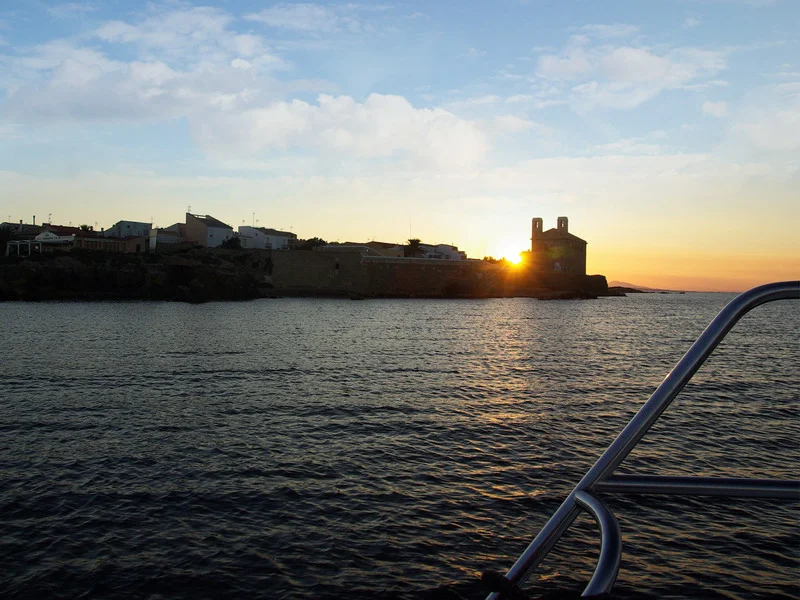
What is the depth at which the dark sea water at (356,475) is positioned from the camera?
6133 millimetres

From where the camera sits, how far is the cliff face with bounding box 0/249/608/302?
179 feet

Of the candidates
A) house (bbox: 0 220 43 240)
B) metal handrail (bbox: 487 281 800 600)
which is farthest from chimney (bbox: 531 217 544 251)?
metal handrail (bbox: 487 281 800 600)

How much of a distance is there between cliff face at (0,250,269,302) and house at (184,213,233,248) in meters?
14.6

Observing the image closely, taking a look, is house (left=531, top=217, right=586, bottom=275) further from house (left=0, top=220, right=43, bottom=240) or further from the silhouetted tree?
house (left=0, top=220, right=43, bottom=240)

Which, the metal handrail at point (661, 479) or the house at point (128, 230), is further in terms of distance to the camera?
the house at point (128, 230)

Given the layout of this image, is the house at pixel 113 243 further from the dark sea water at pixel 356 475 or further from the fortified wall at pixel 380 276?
the dark sea water at pixel 356 475

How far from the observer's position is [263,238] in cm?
8875

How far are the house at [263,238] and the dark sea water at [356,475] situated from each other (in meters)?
67.0

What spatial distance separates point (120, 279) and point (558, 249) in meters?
56.6

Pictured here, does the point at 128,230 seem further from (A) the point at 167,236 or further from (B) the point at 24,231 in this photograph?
(B) the point at 24,231

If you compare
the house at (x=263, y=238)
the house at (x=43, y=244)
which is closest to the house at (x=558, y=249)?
the house at (x=263, y=238)

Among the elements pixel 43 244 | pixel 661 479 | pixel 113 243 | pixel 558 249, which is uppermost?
pixel 558 249

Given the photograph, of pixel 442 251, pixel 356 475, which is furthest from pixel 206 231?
pixel 356 475

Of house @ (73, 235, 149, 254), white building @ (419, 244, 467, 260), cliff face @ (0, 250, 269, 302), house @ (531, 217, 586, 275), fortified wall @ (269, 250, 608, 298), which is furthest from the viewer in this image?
white building @ (419, 244, 467, 260)
